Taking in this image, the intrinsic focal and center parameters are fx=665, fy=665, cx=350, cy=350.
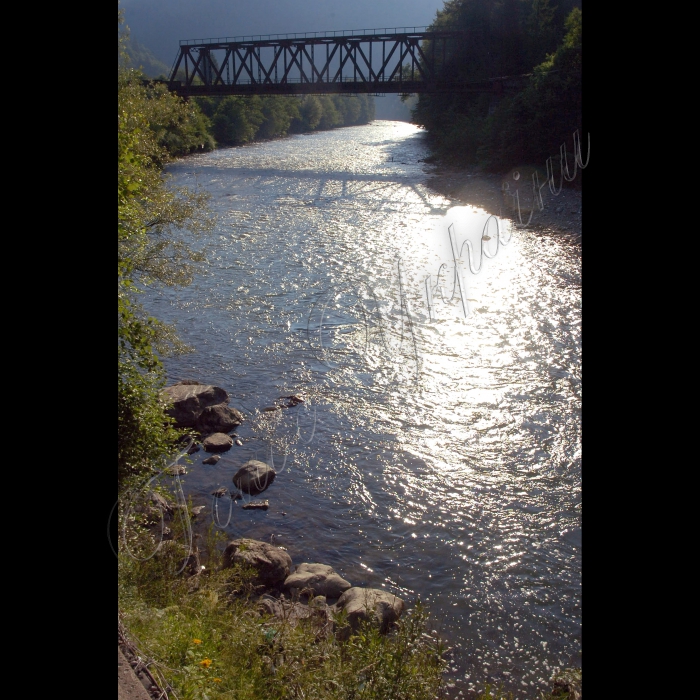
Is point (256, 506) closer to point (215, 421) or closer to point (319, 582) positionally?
point (319, 582)

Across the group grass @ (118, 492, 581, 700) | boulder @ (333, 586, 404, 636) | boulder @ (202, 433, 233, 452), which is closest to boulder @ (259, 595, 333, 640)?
grass @ (118, 492, 581, 700)

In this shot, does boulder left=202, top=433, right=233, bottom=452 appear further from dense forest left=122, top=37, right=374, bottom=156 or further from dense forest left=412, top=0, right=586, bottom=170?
dense forest left=122, top=37, right=374, bottom=156

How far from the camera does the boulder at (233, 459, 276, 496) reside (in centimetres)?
820

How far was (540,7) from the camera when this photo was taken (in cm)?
3170

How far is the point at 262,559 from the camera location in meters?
6.59

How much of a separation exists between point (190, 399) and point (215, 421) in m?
0.52

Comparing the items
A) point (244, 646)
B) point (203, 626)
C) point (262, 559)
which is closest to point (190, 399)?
point (262, 559)

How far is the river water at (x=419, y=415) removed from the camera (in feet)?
21.7

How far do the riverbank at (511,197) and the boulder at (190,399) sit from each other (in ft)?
35.6

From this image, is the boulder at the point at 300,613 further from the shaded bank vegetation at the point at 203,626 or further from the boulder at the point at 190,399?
the boulder at the point at 190,399
